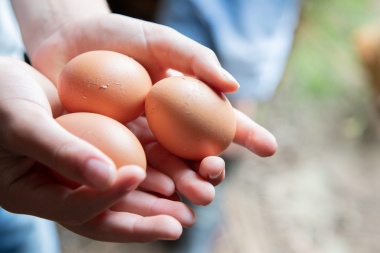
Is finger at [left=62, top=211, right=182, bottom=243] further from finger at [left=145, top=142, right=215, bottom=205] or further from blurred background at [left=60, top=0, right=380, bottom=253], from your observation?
blurred background at [left=60, top=0, right=380, bottom=253]

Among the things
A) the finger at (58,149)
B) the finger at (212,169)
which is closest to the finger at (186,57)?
the finger at (212,169)

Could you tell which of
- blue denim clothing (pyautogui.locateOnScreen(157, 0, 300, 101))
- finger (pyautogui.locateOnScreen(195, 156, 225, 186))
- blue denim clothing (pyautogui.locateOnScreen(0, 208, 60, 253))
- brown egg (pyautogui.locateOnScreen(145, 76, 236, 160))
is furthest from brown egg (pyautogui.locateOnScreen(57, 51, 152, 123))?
blue denim clothing (pyautogui.locateOnScreen(157, 0, 300, 101))

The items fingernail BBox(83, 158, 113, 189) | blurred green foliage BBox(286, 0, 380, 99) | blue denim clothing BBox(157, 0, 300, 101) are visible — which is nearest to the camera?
fingernail BBox(83, 158, 113, 189)

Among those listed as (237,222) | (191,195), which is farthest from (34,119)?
(237,222)

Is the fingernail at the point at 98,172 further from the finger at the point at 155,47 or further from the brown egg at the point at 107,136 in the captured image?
the finger at the point at 155,47

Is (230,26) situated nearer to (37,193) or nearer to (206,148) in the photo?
(206,148)

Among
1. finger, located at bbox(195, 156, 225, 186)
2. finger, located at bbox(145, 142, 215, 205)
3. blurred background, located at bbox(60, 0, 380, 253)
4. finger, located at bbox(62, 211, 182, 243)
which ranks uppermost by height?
finger, located at bbox(195, 156, 225, 186)
